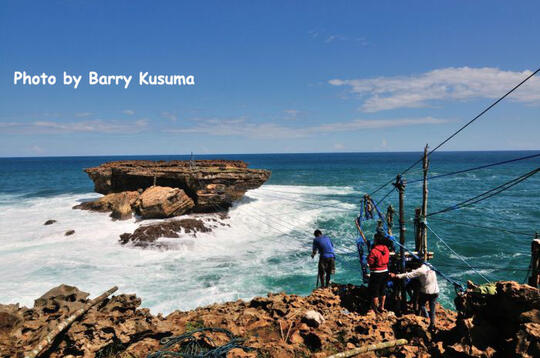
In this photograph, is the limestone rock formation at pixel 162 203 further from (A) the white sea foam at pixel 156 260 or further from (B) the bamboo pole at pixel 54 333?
(B) the bamboo pole at pixel 54 333

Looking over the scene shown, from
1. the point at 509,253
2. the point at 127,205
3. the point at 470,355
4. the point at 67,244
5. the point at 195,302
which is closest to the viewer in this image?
the point at 470,355

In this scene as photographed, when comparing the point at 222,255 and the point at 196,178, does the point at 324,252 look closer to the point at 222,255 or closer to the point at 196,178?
the point at 222,255

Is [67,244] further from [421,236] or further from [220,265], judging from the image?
[421,236]

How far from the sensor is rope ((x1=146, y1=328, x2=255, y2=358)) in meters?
5.51

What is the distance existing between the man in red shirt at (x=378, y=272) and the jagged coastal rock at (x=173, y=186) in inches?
814

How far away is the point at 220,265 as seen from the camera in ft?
56.0

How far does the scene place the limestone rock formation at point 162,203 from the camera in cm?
2428

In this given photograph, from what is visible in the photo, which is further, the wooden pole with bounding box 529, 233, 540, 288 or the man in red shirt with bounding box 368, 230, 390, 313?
the man in red shirt with bounding box 368, 230, 390, 313

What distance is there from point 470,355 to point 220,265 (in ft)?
47.0

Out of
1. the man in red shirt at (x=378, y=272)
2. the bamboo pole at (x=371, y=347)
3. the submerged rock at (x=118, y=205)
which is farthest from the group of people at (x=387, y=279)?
the submerged rock at (x=118, y=205)

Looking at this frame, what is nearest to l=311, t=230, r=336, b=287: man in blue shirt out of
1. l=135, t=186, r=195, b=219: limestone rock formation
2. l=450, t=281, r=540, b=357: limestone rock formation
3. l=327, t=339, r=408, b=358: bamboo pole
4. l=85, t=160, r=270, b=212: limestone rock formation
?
l=327, t=339, r=408, b=358: bamboo pole

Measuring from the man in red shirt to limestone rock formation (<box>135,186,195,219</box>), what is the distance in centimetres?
2065

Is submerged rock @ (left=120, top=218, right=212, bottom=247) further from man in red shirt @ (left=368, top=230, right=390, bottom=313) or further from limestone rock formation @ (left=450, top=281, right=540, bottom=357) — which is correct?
limestone rock formation @ (left=450, top=281, right=540, bottom=357)

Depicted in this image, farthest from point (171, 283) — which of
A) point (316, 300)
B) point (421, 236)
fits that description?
point (421, 236)
